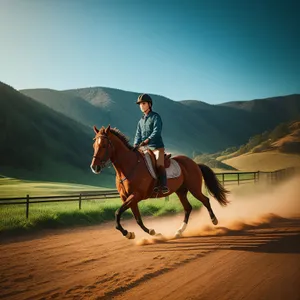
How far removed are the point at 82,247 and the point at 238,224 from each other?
5524mm

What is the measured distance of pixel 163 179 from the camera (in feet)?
25.6

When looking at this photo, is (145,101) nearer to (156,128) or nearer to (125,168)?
(156,128)

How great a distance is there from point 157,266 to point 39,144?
82863 millimetres

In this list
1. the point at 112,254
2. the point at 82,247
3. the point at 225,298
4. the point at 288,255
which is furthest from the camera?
the point at 82,247

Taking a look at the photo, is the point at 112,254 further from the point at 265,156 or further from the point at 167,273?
the point at 265,156

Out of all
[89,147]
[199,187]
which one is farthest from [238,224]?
[89,147]

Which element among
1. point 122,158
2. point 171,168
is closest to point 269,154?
point 171,168

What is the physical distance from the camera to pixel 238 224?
9.59m

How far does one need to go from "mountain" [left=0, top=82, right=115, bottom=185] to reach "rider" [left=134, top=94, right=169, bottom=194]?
5634cm

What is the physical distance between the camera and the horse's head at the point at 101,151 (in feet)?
21.7

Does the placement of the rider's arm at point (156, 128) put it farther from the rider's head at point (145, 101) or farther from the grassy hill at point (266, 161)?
the grassy hill at point (266, 161)

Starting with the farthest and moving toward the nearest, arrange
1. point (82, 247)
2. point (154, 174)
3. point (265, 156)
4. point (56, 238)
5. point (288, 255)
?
1. point (265, 156)
2. point (56, 238)
3. point (154, 174)
4. point (82, 247)
5. point (288, 255)

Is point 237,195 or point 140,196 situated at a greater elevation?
point 140,196

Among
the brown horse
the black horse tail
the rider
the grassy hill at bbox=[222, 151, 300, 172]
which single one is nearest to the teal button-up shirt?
the rider
